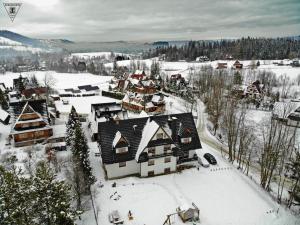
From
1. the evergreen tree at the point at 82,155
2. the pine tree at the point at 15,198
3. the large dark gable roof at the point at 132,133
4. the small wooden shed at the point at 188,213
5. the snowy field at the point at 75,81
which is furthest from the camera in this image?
the snowy field at the point at 75,81

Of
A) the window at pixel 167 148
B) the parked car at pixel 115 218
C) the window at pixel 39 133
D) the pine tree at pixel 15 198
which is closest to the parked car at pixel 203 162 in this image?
the window at pixel 167 148

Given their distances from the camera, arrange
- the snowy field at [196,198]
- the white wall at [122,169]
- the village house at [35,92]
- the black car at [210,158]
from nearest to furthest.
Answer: the snowy field at [196,198] → the white wall at [122,169] → the black car at [210,158] → the village house at [35,92]

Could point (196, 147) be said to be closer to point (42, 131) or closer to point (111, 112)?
point (111, 112)

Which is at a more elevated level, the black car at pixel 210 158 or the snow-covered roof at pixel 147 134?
the snow-covered roof at pixel 147 134

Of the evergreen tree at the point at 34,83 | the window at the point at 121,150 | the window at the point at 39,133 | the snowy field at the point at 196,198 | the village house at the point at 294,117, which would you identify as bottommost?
the snowy field at the point at 196,198

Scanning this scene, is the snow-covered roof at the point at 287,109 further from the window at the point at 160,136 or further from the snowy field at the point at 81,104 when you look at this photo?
the snowy field at the point at 81,104

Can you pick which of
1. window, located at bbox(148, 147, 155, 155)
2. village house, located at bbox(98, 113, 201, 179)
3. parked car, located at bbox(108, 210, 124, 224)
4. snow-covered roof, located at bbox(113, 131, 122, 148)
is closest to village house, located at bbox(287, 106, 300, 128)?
village house, located at bbox(98, 113, 201, 179)

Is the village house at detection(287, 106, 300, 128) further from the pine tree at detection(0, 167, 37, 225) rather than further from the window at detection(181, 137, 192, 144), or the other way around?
the pine tree at detection(0, 167, 37, 225)
